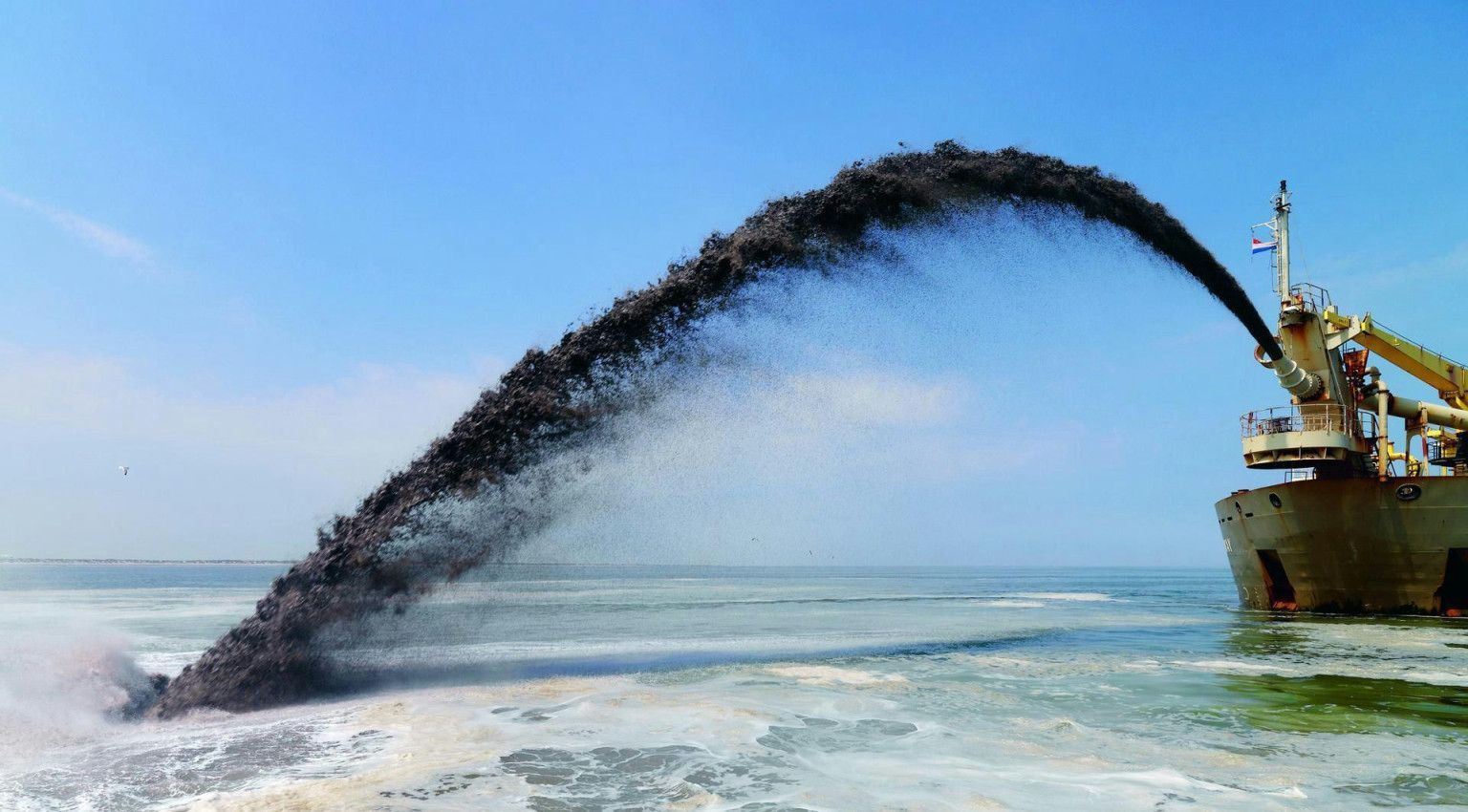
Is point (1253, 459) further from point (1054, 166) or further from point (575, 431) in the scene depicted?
point (575, 431)

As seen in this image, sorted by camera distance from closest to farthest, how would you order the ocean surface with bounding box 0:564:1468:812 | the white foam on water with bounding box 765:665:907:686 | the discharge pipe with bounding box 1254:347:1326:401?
the ocean surface with bounding box 0:564:1468:812 < the white foam on water with bounding box 765:665:907:686 < the discharge pipe with bounding box 1254:347:1326:401

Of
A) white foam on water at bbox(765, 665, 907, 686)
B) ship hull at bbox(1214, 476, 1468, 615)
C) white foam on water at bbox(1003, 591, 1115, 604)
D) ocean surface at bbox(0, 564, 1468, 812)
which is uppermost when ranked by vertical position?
ship hull at bbox(1214, 476, 1468, 615)

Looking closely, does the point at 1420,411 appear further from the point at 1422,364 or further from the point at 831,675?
the point at 831,675

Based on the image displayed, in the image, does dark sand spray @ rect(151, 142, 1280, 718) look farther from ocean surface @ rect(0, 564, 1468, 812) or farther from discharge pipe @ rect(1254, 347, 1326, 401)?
discharge pipe @ rect(1254, 347, 1326, 401)

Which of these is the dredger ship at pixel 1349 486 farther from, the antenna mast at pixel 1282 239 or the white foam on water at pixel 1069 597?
the white foam on water at pixel 1069 597

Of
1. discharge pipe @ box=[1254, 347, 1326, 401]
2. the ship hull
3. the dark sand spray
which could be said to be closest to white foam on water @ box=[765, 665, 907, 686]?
the dark sand spray

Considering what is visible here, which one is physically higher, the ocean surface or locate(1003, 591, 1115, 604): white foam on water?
the ocean surface

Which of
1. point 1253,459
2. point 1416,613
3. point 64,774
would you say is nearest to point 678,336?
point 64,774
